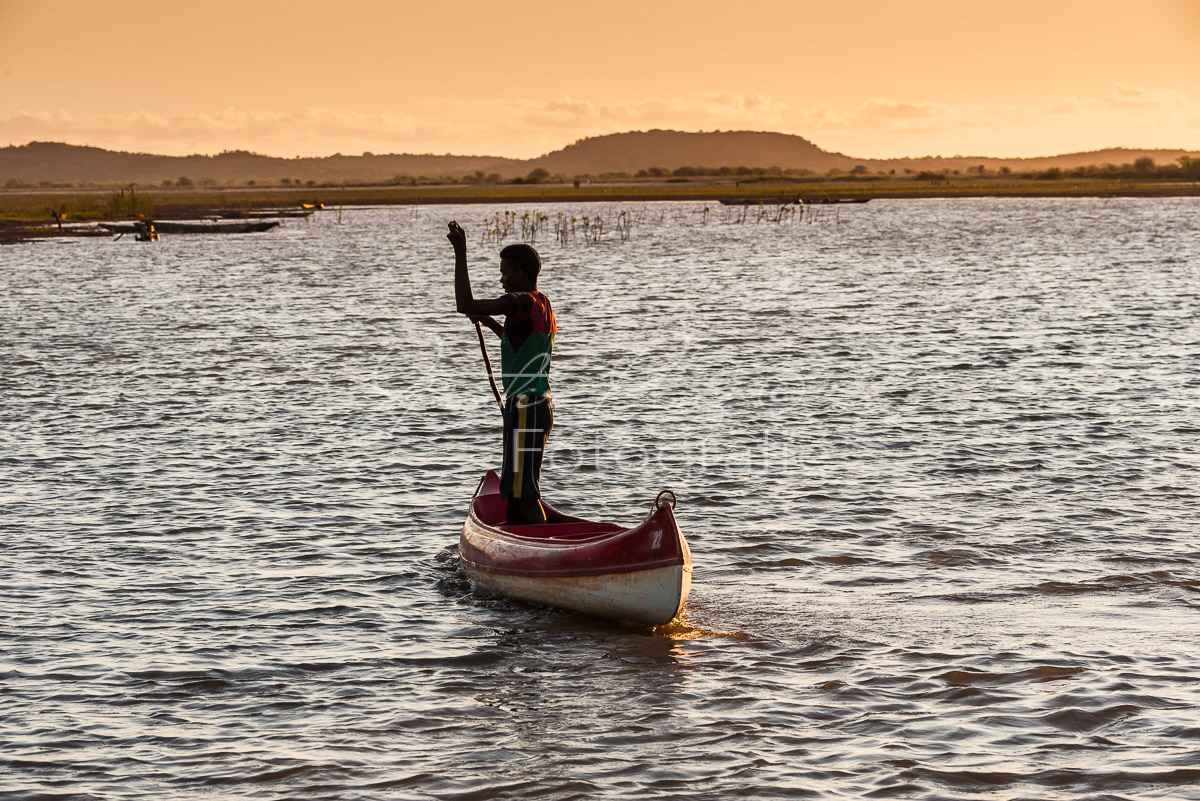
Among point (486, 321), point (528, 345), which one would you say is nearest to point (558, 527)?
point (528, 345)

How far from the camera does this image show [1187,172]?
565 feet

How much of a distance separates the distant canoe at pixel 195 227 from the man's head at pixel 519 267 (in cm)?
7558

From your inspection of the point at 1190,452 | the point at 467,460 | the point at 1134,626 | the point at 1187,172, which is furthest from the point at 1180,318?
the point at 1187,172

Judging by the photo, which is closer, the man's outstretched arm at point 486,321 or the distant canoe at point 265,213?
the man's outstretched arm at point 486,321

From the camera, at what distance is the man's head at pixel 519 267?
1086 cm

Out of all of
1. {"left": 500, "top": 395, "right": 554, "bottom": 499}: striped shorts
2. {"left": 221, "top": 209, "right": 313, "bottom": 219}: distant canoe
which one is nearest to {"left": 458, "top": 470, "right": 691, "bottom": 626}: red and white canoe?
{"left": 500, "top": 395, "right": 554, "bottom": 499}: striped shorts

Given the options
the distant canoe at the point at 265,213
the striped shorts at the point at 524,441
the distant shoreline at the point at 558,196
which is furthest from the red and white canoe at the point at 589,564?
the distant canoe at the point at 265,213

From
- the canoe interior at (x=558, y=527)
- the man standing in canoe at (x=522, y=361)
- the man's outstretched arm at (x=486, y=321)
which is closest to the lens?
the man's outstretched arm at (x=486, y=321)

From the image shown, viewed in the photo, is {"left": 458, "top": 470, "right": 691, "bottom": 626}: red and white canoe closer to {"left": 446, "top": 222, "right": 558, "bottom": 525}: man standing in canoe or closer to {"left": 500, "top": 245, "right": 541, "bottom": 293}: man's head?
{"left": 446, "top": 222, "right": 558, "bottom": 525}: man standing in canoe

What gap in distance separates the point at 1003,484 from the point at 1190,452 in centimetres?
345

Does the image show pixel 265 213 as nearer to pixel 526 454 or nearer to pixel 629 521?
pixel 629 521

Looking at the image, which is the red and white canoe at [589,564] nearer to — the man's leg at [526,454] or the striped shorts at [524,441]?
the man's leg at [526,454]

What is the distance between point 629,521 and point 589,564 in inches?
155

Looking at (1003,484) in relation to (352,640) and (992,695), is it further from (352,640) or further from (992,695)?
(352,640)
